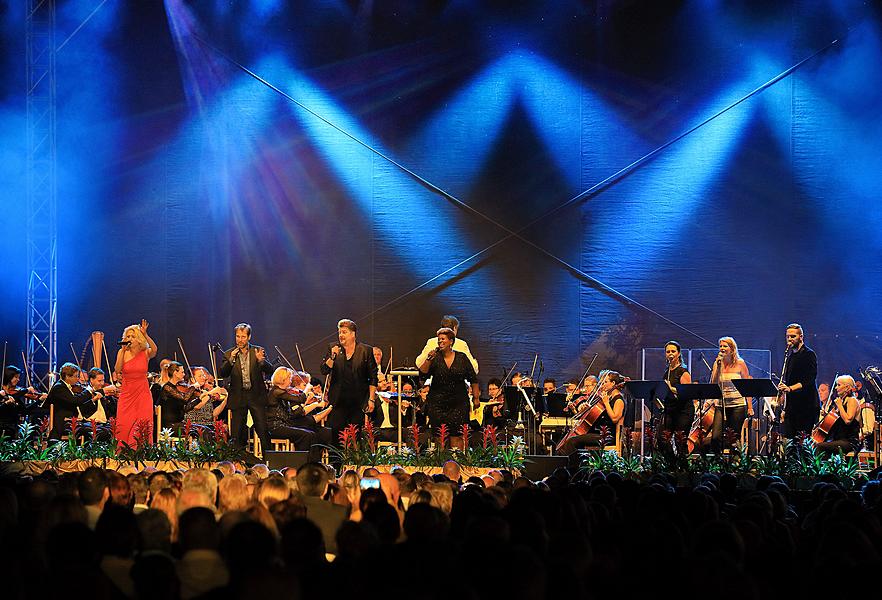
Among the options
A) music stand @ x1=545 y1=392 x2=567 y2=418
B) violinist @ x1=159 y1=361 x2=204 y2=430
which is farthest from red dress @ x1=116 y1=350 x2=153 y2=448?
music stand @ x1=545 y1=392 x2=567 y2=418

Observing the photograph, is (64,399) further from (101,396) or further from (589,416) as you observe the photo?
(589,416)

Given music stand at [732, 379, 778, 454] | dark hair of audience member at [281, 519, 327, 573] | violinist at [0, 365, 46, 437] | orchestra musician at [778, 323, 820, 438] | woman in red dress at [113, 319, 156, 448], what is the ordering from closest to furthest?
dark hair of audience member at [281, 519, 327, 573], music stand at [732, 379, 778, 454], woman in red dress at [113, 319, 156, 448], orchestra musician at [778, 323, 820, 438], violinist at [0, 365, 46, 437]

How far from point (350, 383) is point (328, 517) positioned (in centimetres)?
523

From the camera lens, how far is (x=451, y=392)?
10.9 m

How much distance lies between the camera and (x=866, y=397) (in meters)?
15.2

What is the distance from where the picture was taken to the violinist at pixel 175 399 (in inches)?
511

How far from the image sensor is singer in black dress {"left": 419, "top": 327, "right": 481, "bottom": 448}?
10.9 metres

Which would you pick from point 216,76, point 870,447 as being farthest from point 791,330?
point 216,76

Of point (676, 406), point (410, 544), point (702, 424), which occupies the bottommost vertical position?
point (702, 424)

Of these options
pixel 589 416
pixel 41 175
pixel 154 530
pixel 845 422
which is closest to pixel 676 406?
pixel 589 416

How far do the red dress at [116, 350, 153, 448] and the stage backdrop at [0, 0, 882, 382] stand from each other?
559cm

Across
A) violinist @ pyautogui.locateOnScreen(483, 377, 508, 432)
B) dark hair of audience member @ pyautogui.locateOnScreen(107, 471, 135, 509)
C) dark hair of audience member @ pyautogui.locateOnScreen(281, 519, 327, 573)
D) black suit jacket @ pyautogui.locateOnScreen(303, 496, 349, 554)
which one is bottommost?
violinist @ pyautogui.locateOnScreen(483, 377, 508, 432)

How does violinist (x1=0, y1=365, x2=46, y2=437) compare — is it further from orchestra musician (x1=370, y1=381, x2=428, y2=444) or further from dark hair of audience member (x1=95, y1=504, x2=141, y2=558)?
dark hair of audience member (x1=95, y1=504, x2=141, y2=558)

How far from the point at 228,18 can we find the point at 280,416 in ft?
26.1
